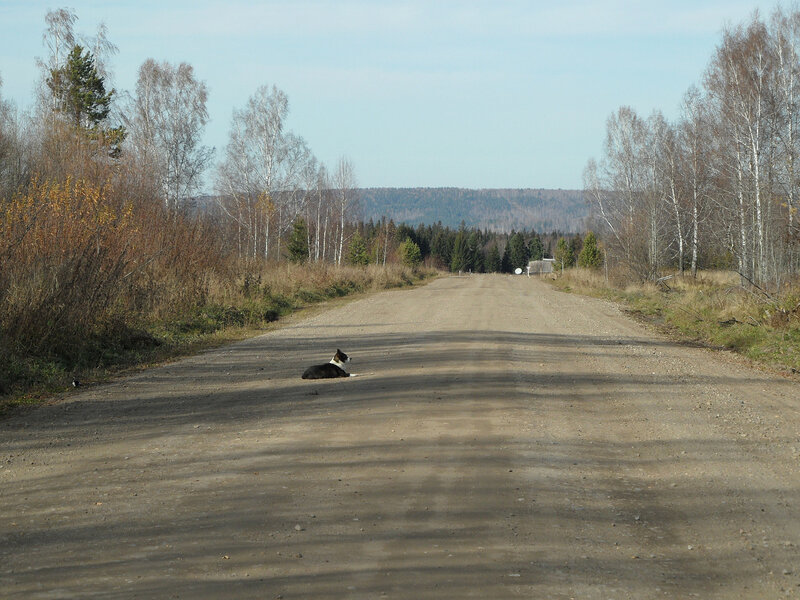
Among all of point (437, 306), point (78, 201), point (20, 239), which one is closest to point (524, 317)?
point (437, 306)

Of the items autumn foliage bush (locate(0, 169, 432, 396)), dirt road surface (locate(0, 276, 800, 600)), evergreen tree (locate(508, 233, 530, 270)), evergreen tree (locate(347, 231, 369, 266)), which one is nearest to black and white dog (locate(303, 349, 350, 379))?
dirt road surface (locate(0, 276, 800, 600))

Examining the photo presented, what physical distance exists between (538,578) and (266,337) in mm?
13015

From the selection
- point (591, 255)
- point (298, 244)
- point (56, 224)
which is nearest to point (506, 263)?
point (591, 255)

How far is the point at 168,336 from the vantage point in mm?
15523

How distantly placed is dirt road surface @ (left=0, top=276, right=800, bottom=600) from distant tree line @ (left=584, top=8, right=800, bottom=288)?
1269cm

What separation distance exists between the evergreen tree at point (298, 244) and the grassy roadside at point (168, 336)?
49.3 feet

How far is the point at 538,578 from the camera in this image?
4.25m

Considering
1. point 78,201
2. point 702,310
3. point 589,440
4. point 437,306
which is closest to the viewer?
point 589,440

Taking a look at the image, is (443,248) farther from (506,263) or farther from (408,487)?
(408,487)

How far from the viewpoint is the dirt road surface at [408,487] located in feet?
14.0

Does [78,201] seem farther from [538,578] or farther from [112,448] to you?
[538,578]

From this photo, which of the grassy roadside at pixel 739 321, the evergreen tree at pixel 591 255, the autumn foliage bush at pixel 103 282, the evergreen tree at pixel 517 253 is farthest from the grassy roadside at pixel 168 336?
the evergreen tree at pixel 517 253

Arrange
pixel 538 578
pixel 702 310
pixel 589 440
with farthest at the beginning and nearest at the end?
1. pixel 702 310
2. pixel 589 440
3. pixel 538 578

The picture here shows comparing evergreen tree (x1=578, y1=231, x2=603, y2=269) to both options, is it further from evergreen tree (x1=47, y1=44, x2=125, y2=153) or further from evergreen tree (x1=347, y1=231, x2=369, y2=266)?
evergreen tree (x1=47, y1=44, x2=125, y2=153)
